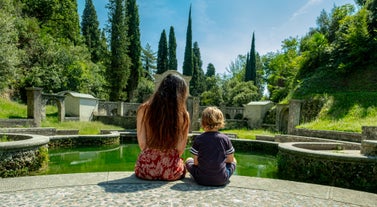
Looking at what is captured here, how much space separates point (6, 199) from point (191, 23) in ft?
127

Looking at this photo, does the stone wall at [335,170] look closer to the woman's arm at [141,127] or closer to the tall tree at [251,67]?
the woman's arm at [141,127]

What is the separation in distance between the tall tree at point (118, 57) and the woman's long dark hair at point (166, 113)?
88.2ft

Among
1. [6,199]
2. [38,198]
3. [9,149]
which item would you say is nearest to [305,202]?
[38,198]

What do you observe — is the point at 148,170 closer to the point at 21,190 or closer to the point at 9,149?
the point at 21,190

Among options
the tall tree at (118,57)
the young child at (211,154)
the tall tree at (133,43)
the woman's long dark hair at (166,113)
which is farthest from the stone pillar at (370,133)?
the tall tree at (133,43)

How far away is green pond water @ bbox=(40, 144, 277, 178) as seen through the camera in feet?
23.5

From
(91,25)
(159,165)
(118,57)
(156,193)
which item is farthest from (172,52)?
(156,193)

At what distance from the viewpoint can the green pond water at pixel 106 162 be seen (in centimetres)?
717

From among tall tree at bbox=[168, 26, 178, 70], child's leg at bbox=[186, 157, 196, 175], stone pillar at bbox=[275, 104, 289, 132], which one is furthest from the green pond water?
tall tree at bbox=[168, 26, 178, 70]

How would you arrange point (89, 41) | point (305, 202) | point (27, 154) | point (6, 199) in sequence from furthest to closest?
point (89, 41), point (27, 154), point (305, 202), point (6, 199)

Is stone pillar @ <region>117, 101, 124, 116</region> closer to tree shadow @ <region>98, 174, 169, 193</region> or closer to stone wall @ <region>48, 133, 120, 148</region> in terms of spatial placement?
stone wall @ <region>48, 133, 120, 148</region>

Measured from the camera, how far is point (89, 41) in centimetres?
3528

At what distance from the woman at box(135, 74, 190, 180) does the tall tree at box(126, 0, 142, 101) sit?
30233 millimetres

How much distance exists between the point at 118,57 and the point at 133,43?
425cm
